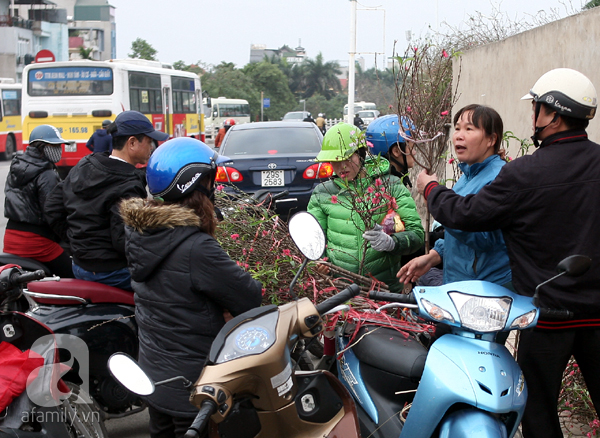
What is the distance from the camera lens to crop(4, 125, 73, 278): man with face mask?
4.85 meters

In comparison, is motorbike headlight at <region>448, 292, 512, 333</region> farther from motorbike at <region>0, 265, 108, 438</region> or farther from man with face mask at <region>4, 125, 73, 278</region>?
man with face mask at <region>4, 125, 73, 278</region>

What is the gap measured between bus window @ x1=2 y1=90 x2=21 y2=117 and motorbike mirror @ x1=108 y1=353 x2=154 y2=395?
88.3 feet

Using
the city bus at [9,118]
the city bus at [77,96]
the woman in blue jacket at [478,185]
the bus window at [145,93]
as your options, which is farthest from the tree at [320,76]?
the woman in blue jacket at [478,185]

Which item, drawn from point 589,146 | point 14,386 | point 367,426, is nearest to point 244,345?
point 367,426

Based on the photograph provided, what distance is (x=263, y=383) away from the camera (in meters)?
1.93

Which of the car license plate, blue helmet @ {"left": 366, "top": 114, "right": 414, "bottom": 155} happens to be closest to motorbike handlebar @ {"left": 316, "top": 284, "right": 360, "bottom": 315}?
blue helmet @ {"left": 366, "top": 114, "right": 414, "bottom": 155}

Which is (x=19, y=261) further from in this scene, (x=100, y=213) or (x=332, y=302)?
(x=332, y=302)

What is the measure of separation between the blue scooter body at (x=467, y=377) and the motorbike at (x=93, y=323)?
200cm

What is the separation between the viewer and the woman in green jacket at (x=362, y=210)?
3.47m

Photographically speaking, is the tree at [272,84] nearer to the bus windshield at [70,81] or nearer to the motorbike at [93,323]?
the bus windshield at [70,81]

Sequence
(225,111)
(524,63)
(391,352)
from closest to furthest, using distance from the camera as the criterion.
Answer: (391,352)
(524,63)
(225,111)

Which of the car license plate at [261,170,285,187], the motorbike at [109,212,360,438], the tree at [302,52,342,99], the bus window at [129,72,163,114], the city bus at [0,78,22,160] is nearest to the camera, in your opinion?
the motorbike at [109,212,360,438]

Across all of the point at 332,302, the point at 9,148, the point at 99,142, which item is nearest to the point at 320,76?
the point at 9,148

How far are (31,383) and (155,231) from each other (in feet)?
3.17
